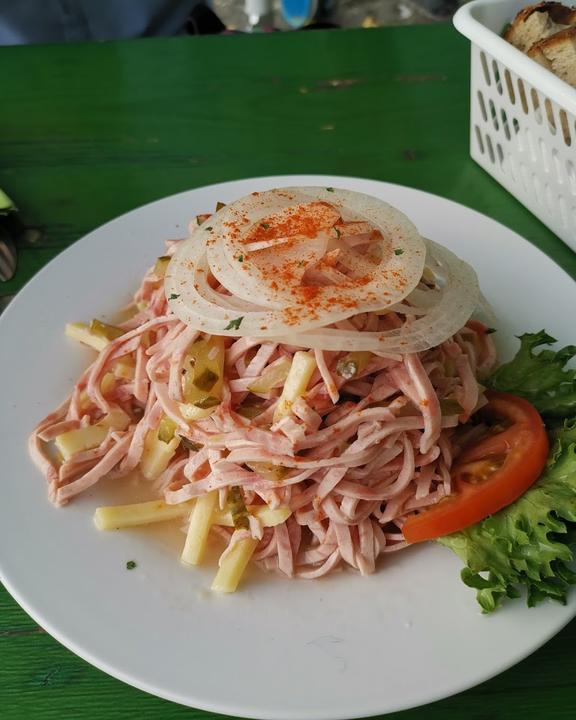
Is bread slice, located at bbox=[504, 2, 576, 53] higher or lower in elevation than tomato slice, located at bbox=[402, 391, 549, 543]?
higher

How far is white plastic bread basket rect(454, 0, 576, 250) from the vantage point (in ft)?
9.19

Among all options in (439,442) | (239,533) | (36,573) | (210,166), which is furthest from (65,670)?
(210,166)

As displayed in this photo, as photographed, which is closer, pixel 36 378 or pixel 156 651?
pixel 156 651

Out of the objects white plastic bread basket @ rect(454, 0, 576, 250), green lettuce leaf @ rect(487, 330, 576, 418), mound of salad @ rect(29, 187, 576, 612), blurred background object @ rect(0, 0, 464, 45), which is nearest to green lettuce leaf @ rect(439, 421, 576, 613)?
mound of salad @ rect(29, 187, 576, 612)

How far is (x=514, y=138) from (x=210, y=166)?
1426mm

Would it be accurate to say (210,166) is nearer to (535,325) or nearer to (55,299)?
(55,299)

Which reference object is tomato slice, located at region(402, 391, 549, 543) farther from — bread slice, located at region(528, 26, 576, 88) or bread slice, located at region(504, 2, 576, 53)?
bread slice, located at region(504, 2, 576, 53)

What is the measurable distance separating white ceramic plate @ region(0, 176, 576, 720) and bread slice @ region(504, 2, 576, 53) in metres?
1.38

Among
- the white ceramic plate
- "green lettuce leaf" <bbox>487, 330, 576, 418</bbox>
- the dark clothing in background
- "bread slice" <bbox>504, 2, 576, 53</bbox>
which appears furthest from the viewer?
the dark clothing in background

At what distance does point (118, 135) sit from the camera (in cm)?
393

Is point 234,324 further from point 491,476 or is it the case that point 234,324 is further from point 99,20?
point 99,20

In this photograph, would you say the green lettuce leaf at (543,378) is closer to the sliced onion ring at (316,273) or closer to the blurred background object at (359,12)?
the sliced onion ring at (316,273)

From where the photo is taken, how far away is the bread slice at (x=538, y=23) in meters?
3.04

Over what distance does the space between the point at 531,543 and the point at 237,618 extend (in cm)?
72
